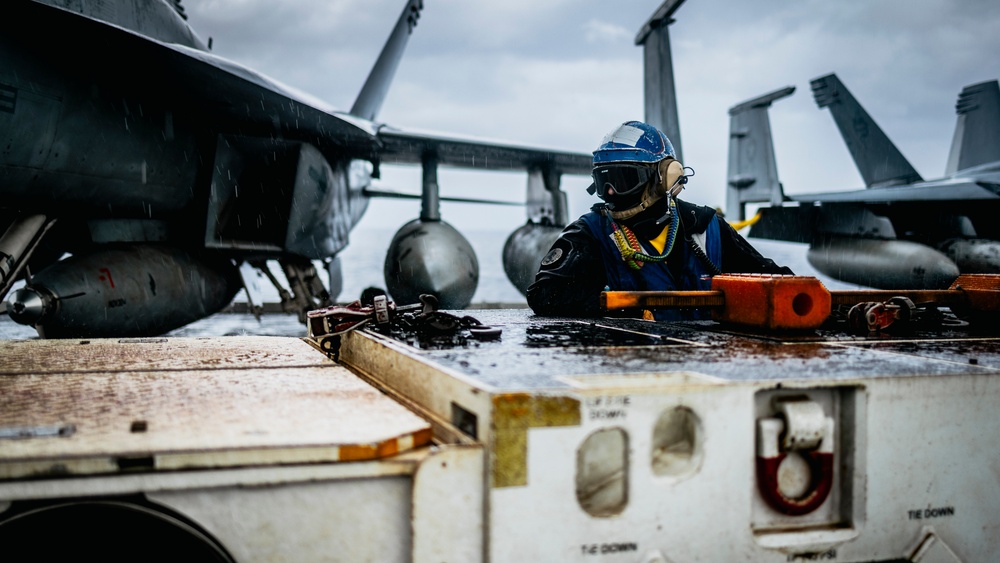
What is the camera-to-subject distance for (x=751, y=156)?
51.9ft

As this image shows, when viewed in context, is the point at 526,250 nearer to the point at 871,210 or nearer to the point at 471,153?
the point at 471,153

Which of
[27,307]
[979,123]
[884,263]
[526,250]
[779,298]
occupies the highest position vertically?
[979,123]

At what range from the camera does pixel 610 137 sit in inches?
125

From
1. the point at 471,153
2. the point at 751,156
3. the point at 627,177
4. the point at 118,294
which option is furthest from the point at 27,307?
the point at 751,156

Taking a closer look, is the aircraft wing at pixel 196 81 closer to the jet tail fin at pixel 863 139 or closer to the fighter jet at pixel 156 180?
the fighter jet at pixel 156 180

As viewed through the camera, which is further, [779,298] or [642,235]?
[642,235]

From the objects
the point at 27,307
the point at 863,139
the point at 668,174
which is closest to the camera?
the point at 668,174

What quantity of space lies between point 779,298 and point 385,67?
429 inches

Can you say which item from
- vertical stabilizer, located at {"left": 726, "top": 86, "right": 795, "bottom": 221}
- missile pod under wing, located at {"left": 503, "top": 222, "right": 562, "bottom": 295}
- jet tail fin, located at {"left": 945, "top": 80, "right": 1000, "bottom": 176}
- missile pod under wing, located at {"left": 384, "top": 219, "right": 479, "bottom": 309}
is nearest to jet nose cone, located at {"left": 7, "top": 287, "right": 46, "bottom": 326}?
missile pod under wing, located at {"left": 384, "top": 219, "right": 479, "bottom": 309}

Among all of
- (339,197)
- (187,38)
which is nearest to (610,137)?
(187,38)

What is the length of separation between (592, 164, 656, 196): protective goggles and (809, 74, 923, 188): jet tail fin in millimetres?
15104

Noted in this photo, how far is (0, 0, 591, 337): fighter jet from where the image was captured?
199 inches

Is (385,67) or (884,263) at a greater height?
(385,67)

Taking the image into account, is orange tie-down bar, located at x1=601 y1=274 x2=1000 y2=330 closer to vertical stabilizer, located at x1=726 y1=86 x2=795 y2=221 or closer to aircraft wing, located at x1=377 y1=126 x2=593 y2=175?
aircraft wing, located at x1=377 y1=126 x2=593 y2=175
